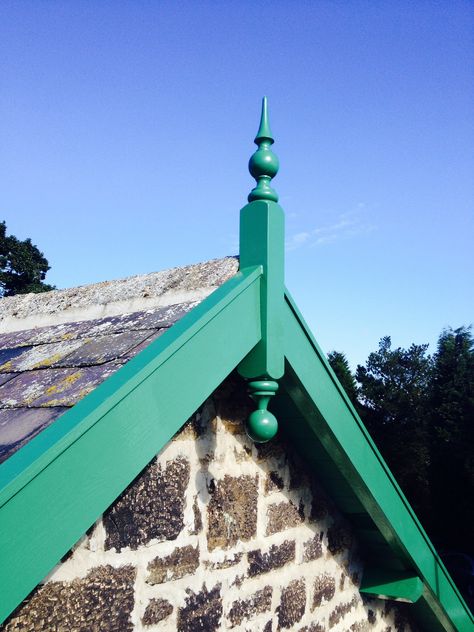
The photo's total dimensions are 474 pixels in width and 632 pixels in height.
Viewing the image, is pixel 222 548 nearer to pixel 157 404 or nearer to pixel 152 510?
pixel 152 510

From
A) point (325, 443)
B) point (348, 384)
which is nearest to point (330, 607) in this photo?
point (325, 443)

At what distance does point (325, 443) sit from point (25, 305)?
1.65 m

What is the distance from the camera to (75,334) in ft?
7.29

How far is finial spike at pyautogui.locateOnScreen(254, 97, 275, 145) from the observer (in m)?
2.04

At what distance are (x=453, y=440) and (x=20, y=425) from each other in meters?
17.0

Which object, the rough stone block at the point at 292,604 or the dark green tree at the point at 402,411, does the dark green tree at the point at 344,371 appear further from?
the rough stone block at the point at 292,604

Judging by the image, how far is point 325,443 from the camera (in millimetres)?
2373

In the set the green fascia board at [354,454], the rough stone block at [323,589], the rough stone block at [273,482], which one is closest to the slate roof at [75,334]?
the green fascia board at [354,454]

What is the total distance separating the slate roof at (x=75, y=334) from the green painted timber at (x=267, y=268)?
0.48 ft

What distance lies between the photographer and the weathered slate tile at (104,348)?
1.80m

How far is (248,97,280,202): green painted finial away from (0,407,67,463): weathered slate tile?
1000 millimetres

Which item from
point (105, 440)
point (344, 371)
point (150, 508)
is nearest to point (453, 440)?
point (344, 371)

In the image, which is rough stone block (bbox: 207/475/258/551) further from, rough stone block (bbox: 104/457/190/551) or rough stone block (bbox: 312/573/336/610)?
rough stone block (bbox: 312/573/336/610)

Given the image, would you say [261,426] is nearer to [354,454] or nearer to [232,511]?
[232,511]
